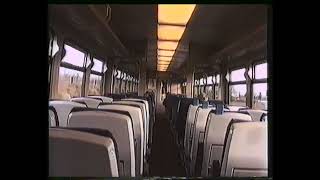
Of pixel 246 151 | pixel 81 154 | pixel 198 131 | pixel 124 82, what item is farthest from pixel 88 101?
pixel 246 151

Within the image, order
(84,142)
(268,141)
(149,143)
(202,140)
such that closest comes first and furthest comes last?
(84,142) → (268,141) → (149,143) → (202,140)

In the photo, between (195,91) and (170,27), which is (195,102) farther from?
(170,27)

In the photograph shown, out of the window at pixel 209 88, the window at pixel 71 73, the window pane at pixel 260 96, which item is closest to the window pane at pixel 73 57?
the window at pixel 71 73

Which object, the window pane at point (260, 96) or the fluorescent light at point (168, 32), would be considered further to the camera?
the fluorescent light at point (168, 32)

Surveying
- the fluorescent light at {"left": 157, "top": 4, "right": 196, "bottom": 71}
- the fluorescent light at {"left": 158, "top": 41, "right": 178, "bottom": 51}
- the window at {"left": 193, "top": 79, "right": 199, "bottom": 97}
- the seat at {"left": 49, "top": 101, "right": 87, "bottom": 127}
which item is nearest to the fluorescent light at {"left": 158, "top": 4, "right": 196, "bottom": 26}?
the fluorescent light at {"left": 157, "top": 4, "right": 196, "bottom": 71}

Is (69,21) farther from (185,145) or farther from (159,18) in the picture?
(185,145)

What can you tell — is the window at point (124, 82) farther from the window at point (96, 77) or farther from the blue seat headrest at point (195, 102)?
the blue seat headrest at point (195, 102)

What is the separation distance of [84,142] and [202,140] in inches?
28.9

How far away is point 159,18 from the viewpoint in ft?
6.37

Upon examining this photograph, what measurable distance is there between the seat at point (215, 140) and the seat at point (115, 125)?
35 centimetres

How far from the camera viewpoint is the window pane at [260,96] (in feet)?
6.02

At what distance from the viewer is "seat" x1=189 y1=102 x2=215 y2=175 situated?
75.7 inches
